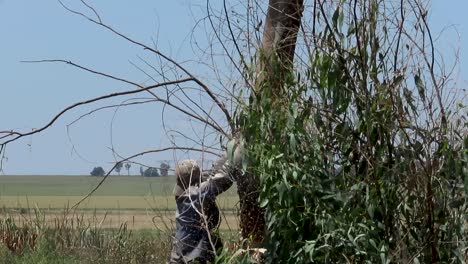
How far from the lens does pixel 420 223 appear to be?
8125 millimetres

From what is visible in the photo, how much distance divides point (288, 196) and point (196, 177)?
1.41 metres

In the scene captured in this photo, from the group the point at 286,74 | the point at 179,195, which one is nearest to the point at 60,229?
the point at 179,195

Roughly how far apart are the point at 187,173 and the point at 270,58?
1.23m

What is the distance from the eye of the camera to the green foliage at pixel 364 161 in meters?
7.98

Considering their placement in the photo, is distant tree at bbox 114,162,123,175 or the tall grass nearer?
distant tree at bbox 114,162,123,175

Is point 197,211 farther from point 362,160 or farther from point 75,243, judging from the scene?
point 75,243

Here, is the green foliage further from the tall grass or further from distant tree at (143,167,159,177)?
the tall grass

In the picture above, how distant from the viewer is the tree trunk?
28.3 feet

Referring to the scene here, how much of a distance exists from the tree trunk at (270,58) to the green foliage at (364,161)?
1.36 feet

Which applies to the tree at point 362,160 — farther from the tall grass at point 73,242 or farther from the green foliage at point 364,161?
the tall grass at point 73,242

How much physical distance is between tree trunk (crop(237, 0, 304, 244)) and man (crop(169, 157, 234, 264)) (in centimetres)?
21

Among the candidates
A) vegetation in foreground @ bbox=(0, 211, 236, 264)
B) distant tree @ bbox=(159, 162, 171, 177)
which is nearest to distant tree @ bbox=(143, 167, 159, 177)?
distant tree @ bbox=(159, 162, 171, 177)

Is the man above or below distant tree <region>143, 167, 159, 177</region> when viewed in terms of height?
below

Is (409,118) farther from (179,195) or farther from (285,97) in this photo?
(179,195)
